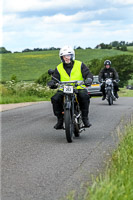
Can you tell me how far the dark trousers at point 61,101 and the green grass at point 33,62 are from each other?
74070 millimetres

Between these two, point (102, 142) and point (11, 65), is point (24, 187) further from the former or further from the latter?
point (11, 65)

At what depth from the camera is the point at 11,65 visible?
93.4 m

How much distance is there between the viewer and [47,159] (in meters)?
7.33

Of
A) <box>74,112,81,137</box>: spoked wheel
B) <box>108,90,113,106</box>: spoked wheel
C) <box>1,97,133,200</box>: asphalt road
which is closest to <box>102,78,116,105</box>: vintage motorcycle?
<box>108,90,113,106</box>: spoked wheel

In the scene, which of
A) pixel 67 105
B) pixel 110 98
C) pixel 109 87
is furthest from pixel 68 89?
pixel 109 87

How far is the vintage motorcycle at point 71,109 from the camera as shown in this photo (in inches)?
349

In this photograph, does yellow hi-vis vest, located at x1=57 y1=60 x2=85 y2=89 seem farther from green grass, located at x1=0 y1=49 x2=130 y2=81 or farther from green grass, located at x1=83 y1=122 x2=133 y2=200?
green grass, located at x1=0 y1=49 x2=130 y2=81

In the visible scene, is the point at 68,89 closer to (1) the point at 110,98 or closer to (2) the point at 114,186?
(2) the point at 114,186

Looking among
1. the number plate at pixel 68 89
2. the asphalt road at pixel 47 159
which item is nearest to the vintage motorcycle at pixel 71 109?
the number plate at pixel 68 89

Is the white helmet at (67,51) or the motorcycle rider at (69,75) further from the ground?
the white helmet at (67,51)

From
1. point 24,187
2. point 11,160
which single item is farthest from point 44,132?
point 24,187

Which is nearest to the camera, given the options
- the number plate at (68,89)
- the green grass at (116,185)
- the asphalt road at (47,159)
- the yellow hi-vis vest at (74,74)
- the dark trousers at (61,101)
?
the green grass at (116,185)

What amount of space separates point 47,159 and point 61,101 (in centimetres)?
218

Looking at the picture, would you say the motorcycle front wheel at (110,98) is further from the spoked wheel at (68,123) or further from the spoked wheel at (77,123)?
the spoked wheel at (68,123)
